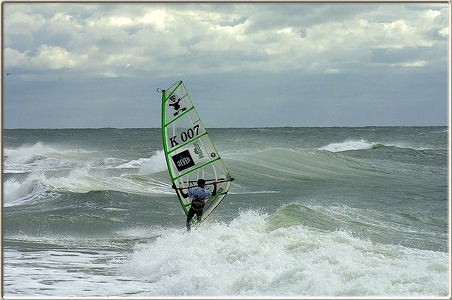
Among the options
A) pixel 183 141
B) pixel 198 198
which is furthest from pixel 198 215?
pixel 183 141

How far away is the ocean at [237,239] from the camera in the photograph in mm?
7699

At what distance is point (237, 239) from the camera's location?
32.1 feet

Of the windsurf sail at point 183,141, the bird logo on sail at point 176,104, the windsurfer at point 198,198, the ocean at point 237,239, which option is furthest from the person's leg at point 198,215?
the bird logo on sail at point 176,104

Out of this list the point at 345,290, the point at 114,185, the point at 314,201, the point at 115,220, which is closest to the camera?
the point at 345,290

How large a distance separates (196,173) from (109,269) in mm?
2971

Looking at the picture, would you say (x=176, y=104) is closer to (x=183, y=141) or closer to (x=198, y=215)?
(x=183, y=141)

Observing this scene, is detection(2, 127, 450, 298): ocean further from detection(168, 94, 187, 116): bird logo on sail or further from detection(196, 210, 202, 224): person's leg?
detection(168, 94, 187, 116): bird logo on sail

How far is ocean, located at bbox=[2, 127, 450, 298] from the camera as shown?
7.70 m

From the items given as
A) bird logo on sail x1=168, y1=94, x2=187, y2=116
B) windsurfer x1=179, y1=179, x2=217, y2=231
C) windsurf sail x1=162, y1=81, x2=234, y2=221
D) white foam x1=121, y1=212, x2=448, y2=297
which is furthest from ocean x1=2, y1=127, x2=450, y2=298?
bird logo on sail x1=168, y1=94, x2=187, y2=116

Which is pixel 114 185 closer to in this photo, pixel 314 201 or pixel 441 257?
pixel 314 201

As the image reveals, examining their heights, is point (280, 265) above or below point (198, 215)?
below

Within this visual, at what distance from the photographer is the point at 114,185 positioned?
2042 centimetres

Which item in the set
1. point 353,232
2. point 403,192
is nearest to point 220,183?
point 353,232

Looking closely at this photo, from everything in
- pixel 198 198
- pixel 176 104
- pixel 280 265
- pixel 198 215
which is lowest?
pixel 280 265
